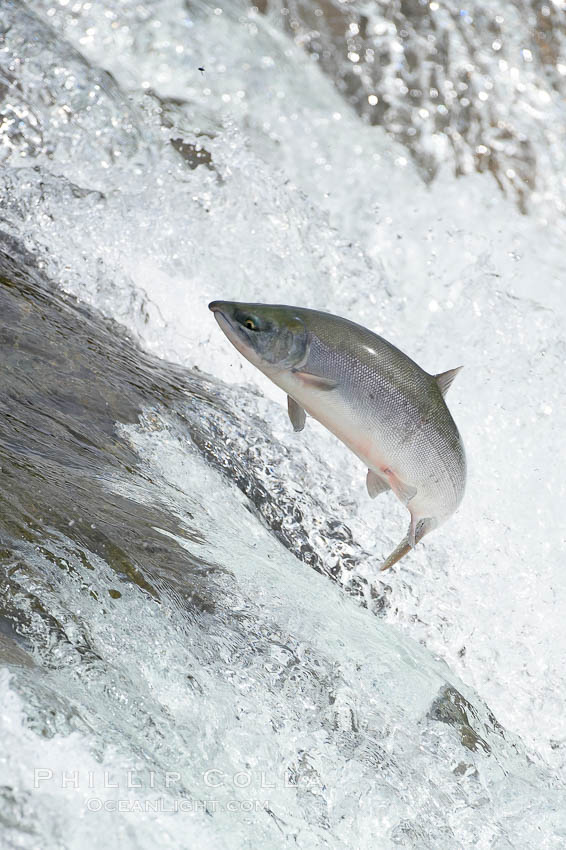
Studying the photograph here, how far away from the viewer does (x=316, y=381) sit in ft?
6.10

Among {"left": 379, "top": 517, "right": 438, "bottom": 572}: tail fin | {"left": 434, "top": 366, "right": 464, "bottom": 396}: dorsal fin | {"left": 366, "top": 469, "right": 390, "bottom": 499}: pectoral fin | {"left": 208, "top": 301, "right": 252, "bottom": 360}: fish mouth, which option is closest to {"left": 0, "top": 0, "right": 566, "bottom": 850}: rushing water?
{"left": 379, "top": 517, "right": 438, "bottom": 572}: tail fin

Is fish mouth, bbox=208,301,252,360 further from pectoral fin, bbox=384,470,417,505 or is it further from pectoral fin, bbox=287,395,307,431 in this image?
pectoral fin, bbox=384,470,417,505

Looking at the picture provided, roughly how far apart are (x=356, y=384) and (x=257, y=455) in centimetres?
92

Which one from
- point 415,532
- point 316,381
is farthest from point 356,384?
point 415,532

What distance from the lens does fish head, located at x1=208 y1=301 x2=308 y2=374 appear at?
1.86 metres

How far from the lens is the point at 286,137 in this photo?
16.9ft

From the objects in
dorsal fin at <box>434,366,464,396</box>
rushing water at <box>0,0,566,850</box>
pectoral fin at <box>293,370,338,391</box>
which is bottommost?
rushing water at <box>0,0,566,850</box>

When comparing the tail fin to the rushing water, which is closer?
the rushing water

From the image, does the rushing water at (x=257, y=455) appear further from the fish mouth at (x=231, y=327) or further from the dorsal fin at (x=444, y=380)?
the dorsal fin at (x=444, y=380)

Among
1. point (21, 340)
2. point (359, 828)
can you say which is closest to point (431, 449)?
point (359, 828)

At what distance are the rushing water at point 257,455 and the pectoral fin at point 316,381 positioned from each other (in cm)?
67

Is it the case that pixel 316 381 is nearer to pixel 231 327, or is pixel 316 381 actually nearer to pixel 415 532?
pixel 231 327

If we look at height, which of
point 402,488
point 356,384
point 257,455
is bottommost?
point 257,455

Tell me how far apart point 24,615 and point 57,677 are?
0.17 metres
